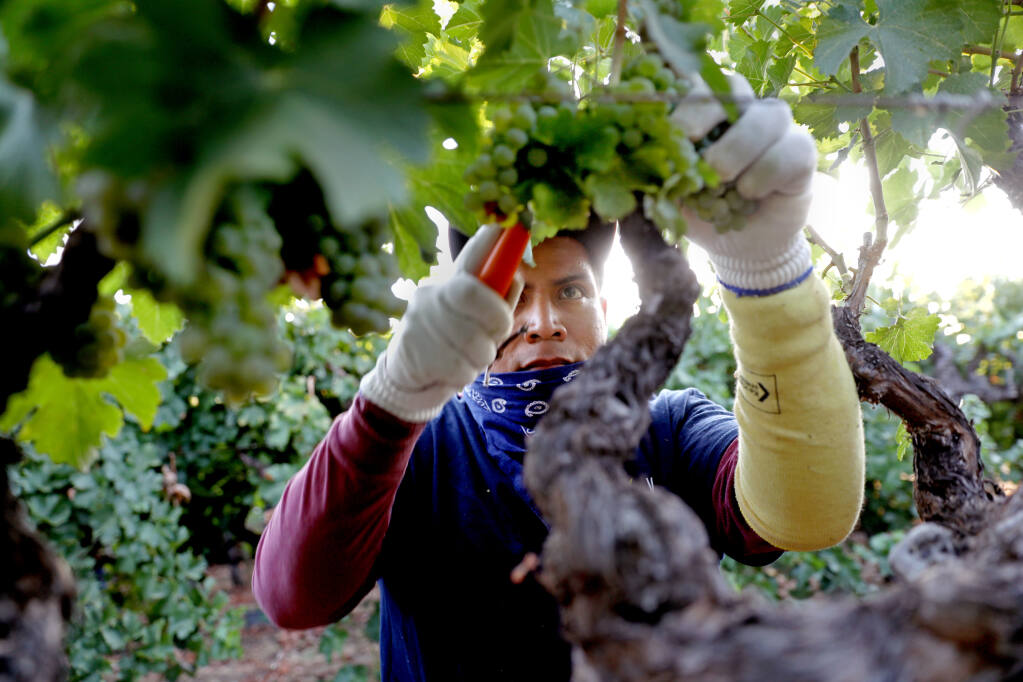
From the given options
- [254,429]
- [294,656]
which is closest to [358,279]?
[254,429]

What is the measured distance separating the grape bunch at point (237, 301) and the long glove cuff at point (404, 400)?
508 millimetres

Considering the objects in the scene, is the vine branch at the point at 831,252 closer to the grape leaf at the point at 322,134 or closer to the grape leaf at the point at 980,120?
the grape leaf at the point at 980,120

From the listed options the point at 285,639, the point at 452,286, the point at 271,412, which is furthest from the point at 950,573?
the point at 285,639

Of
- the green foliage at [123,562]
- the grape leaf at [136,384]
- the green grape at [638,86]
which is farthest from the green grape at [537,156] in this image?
the green foliage at [123,562]

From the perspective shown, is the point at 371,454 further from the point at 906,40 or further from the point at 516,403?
the point at 906,40

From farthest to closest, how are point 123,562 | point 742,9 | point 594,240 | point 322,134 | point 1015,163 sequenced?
point 123,562 → point 594,240 → point 742,9 → point 1015,163 → point 322,134

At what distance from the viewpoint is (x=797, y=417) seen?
3.87 ft

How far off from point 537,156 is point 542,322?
863mm

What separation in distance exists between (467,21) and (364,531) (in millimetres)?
945

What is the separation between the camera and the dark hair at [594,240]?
5.64 feet

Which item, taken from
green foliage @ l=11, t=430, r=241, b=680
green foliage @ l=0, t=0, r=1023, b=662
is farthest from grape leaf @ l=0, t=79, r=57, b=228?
green foliage @ l=11, t=430, r=241, b=680

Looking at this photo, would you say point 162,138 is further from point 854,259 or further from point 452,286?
point 854,259

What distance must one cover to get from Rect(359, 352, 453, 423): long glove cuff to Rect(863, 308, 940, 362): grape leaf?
3.08 feet

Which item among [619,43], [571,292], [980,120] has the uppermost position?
[619,43]
